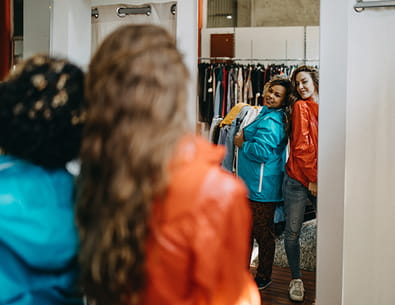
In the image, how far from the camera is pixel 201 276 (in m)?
0.83

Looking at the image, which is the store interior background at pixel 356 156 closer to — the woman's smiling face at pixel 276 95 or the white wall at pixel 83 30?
the white wall at pixel 83 30

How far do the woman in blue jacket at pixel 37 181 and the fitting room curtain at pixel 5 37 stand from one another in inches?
74.8

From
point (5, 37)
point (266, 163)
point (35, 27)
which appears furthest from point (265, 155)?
point (5, 37)

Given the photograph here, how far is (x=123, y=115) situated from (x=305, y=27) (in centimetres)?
323

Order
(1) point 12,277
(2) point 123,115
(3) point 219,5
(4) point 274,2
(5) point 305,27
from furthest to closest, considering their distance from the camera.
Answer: (4) point 274,2 < (5) point 305,27 < (3) point 219,5 < (1) point 12,277 < (2) point 123,115

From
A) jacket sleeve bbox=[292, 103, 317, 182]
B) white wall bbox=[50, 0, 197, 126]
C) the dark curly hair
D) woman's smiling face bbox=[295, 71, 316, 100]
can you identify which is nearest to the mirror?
jacket sleeve bbox=[292, 103, 317, 182]

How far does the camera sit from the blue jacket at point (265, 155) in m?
3.21

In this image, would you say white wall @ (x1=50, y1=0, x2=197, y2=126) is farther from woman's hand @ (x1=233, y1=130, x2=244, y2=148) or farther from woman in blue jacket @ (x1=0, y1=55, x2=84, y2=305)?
woman in blue jacket @ (x1=0, y1=55, x2=84, y2=305)

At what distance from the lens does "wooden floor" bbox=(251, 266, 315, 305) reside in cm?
314

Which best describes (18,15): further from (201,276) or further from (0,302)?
(201,276)

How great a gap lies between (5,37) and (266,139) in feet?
5.88

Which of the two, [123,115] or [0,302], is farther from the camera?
[0,302]

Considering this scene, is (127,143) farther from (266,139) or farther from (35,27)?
(266,139)

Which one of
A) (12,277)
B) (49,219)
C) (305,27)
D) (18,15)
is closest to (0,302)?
(12,277)
